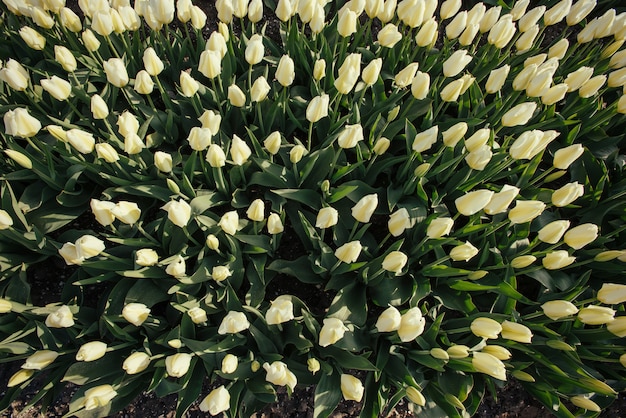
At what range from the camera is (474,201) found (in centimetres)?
177

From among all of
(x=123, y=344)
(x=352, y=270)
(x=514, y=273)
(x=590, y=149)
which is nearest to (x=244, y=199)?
(x=352, y=270)

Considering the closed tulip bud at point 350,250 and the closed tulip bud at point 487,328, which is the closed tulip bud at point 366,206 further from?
the closed tulip bud at point 487,328

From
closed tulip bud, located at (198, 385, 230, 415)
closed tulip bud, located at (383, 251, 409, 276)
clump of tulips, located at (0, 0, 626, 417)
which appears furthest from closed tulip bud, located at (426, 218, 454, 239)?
closed tulip bud, located at (198, 385, 230, 415)

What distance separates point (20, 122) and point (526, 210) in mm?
1990

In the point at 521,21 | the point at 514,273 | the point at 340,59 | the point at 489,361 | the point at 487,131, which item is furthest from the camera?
A: the point at 340,59

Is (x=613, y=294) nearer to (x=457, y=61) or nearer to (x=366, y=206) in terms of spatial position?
(x=366, y=206)

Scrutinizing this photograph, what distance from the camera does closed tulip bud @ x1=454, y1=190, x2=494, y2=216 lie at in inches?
68.6

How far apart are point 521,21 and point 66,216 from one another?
8.06 ft

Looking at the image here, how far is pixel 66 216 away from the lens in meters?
2.28

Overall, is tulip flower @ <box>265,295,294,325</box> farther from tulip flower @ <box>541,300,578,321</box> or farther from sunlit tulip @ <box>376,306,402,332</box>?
tulip flower @ <box>541,300,578,321</box>

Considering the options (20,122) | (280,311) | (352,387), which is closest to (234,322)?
(280,311)

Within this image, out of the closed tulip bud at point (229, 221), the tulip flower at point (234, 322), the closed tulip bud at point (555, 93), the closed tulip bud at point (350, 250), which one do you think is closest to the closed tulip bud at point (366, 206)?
the closed tulip bud at point (350, 250)

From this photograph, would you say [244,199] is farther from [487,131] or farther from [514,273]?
[514,273]

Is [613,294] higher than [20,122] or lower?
lower
